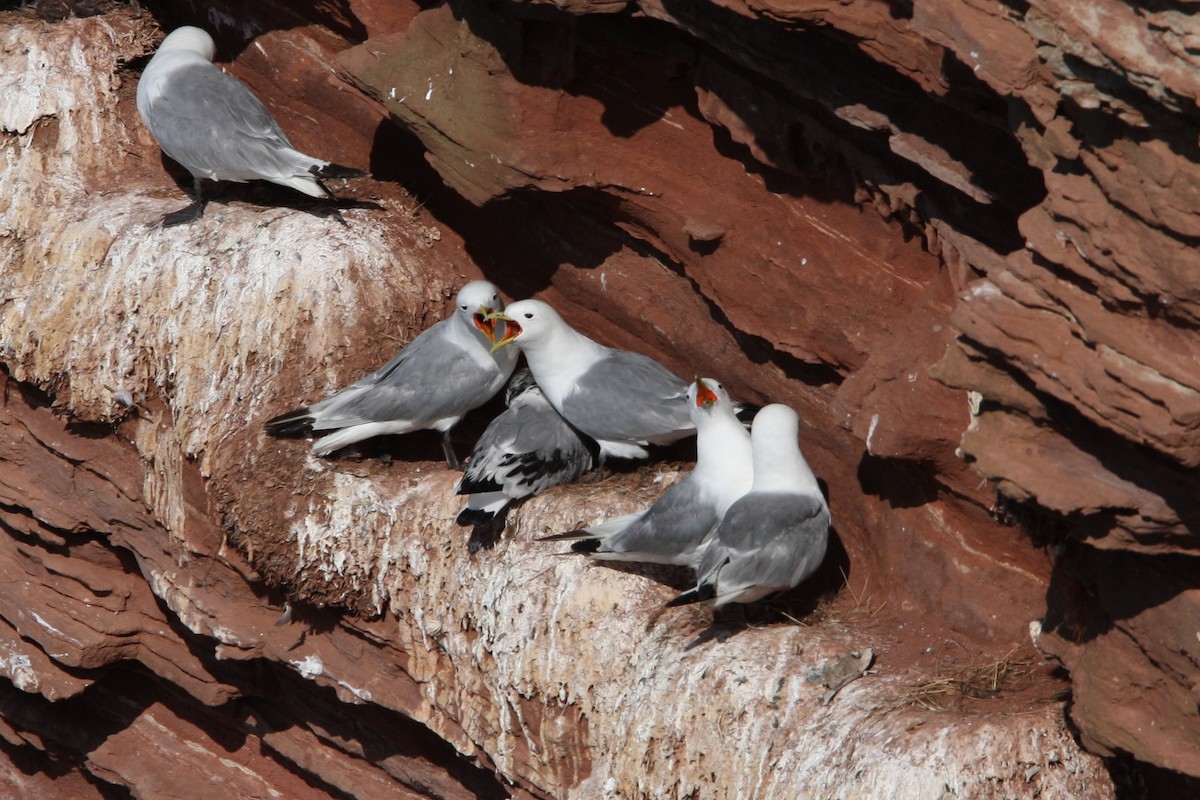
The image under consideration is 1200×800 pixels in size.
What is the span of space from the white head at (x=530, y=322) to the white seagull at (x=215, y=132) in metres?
1.60

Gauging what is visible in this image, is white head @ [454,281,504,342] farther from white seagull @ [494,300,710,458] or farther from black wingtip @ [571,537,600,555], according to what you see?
black wingtip @ [571,537,600,555]

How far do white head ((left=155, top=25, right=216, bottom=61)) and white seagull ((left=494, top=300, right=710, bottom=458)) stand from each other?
3309mm

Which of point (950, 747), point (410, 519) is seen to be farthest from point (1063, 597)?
point (410, 519)

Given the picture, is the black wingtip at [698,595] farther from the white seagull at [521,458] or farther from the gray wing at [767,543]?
the white seagull at [521,458]

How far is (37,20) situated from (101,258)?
89.6 inches

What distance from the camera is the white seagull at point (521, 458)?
6785 millimetres

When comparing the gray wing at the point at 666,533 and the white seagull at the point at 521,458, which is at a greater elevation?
the gray wing at the point at 666,533

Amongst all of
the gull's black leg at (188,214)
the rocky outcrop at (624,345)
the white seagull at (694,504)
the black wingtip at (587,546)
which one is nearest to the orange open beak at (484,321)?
the rocky outcrop at (624,345)

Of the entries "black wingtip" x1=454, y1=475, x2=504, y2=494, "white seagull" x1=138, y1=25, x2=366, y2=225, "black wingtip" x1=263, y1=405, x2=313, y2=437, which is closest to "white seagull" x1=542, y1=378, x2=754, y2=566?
"black wingtip" x1=454, y1=475, x2=504, y2=494

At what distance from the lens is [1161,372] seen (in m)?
3.90

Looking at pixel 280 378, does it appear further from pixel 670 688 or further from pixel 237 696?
pixel 670 688

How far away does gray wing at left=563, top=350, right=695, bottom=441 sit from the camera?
6973mm

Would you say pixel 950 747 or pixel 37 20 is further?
pixel 37 20

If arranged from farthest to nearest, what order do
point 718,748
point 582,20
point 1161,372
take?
1. point 582,20
2. point 718,748
3. point 1161,372
